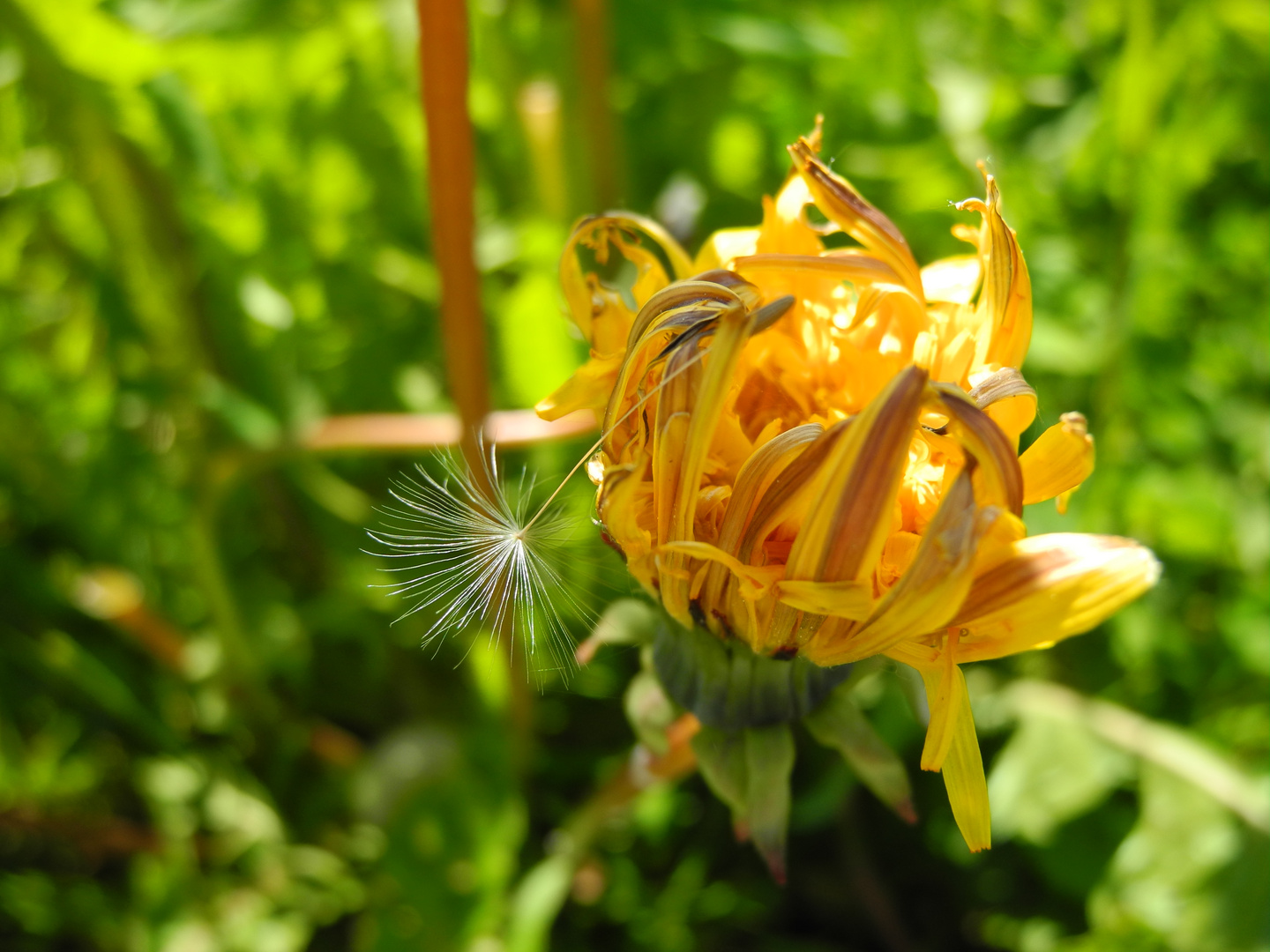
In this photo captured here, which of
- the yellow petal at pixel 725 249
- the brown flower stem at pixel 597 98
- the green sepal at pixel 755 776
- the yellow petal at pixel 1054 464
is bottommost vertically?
the green sepal at pixel 755 776

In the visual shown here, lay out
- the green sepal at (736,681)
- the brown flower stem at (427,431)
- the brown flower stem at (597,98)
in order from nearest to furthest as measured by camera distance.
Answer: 1. the green sepal at (736,681)
2. the brown flower stem at (427,431)
3. the brown flower stem at (597,98)

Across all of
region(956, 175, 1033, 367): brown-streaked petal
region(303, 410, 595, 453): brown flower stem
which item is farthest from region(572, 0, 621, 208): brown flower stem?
region(956, 175, 1033, 367): brown-streaked petal

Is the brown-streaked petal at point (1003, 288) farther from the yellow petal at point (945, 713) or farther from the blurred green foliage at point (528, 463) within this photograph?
the blurred green foliage at point (528, 463)

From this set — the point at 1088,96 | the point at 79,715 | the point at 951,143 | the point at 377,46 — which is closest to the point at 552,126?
the point at 377,46

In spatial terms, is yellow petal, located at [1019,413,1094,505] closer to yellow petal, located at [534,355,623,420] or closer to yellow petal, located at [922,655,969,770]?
yellow petal, located at [922,655,969,770]

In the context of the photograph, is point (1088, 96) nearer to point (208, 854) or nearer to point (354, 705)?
point (354, 705)

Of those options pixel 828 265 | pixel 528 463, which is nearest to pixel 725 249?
pixel 828 265

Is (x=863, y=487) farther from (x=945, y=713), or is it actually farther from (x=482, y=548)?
(x=482, y=548)

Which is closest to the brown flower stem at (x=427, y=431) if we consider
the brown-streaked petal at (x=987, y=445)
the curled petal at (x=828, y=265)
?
the curled petal at (x=828, y=265)
